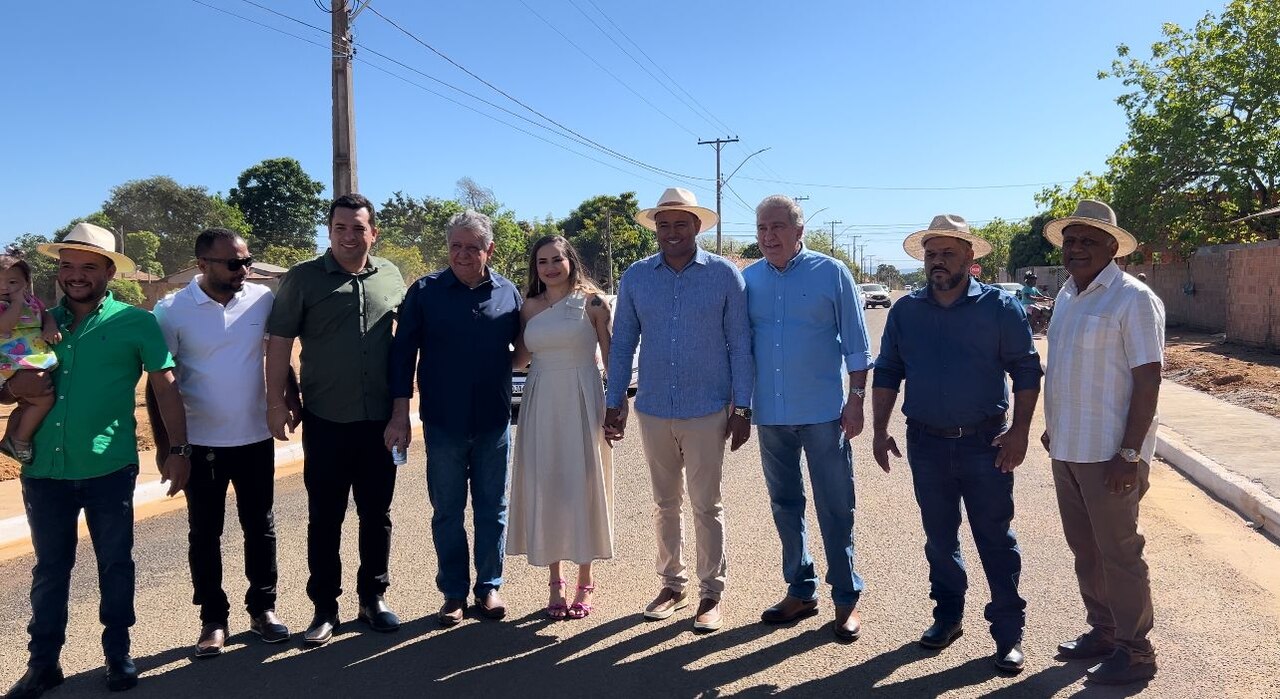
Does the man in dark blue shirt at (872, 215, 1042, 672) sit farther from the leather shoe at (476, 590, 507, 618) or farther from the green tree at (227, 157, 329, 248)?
the green tree at (227, 157, 329, 248)

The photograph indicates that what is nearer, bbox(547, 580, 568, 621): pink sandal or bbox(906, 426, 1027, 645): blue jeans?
bbox(906, 426, 1027, 645): blue jeans

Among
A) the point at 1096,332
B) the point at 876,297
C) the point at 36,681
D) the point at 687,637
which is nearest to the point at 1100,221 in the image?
the point at 1096,332

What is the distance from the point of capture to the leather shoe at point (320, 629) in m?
4.12

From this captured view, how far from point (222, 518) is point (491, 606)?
4.31ft

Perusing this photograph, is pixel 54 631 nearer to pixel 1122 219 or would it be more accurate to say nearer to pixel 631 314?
pixel 631 314

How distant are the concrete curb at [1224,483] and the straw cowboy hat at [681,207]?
4.37m

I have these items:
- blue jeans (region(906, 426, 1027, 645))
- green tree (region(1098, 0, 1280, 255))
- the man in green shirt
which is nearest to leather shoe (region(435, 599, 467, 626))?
the man in green shirt

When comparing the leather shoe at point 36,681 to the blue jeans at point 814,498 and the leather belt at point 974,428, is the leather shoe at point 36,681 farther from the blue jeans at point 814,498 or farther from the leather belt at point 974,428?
the leather belt at point 974,428

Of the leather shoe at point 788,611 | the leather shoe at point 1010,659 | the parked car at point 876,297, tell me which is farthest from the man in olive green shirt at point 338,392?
the parked car at point 876,297

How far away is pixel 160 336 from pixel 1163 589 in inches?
197

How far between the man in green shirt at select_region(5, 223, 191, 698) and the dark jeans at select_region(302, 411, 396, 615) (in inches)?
27.1

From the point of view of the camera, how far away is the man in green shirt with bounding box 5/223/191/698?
143 inches

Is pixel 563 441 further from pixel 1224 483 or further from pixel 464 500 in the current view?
pixel 1224 483

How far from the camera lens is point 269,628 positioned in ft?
13.6
